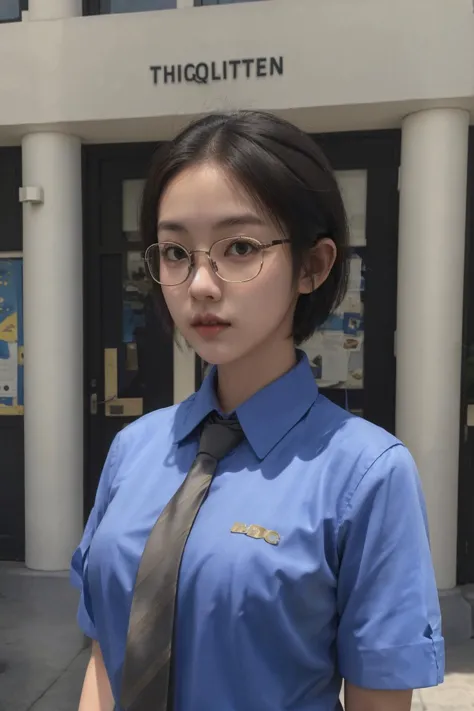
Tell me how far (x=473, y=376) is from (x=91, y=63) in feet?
9.59

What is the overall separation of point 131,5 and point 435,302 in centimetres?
271

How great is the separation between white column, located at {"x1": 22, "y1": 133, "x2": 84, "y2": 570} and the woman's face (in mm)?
3196

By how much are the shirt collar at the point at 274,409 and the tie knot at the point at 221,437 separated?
3cm

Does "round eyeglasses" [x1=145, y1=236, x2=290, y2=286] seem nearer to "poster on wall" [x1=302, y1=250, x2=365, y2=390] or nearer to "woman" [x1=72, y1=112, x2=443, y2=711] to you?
"woman" [x1=72, y1=112, x2=443, y2=711]

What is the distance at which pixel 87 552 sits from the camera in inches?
51.0

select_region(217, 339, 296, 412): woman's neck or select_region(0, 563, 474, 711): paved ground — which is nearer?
select_region(217, 339, 296, 412): woman's neck

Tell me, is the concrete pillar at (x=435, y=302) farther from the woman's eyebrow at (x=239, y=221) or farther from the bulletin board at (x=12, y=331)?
the woman's eyebrow at (x=239, y=221)

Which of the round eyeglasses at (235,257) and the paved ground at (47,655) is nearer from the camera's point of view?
the round eyeglasses at (235,257)

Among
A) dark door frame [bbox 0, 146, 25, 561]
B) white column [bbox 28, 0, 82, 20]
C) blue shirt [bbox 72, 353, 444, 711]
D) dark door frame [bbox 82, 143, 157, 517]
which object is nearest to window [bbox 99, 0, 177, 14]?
white column [bbox 28, 0, 82, 20]

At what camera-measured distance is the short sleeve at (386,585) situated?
964mm

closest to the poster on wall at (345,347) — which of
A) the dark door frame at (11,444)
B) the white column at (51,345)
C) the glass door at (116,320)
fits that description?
the glass door at (116,320)

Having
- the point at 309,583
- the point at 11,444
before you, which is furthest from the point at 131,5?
the point at 309,583

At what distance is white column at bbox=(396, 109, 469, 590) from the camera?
368cm

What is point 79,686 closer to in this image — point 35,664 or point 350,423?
point 35,664
